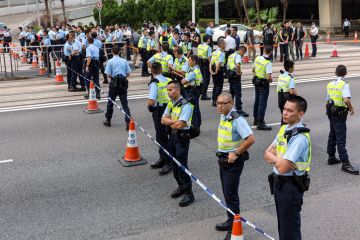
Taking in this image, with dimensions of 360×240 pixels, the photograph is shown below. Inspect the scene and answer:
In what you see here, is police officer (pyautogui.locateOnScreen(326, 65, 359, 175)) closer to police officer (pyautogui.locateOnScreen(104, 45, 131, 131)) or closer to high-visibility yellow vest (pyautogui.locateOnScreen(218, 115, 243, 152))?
high-visibility yellow vest (pyautogui.locateOnScreen(218, 115, 243, 152))

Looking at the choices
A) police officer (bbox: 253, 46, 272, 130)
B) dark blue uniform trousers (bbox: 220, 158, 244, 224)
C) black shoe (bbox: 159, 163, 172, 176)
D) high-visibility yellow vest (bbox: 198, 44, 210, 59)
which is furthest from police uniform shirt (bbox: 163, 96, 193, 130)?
high-visibility yellow vest (bbox: 198, 44, 210, 59)

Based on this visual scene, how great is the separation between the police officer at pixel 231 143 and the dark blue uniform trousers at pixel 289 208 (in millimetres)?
841

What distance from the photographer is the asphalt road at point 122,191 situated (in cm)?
631

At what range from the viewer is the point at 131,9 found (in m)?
35.2

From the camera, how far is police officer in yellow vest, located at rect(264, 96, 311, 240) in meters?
4.79

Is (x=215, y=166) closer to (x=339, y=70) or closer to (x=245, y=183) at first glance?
(x=245, y=183)

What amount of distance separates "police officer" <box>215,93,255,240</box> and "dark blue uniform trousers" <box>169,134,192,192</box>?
1.09 m

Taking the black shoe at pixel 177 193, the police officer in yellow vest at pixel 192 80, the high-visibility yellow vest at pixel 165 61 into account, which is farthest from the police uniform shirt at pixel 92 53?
the black shoe at pixel 177 193

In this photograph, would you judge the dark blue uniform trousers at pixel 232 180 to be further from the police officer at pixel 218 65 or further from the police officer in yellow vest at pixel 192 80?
the police officer at pixel 218 65

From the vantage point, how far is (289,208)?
4.87 metres

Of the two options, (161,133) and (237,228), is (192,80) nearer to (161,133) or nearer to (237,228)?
(161,133)

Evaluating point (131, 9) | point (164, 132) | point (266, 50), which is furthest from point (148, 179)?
point (131, 9)

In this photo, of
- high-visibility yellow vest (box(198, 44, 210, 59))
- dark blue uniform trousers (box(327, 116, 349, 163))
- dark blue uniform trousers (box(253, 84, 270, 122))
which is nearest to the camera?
dark blue uniform trousers (box(327, 116, 349, 163))

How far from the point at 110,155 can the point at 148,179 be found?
5.22ft
